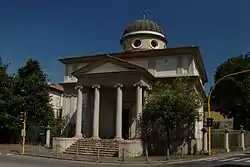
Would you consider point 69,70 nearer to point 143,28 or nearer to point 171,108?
point 143,28

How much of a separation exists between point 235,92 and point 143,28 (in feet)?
72.5

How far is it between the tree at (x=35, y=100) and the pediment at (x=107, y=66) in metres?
9.36

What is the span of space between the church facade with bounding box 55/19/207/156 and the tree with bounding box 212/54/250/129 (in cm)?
1595

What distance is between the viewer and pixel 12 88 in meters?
38.8

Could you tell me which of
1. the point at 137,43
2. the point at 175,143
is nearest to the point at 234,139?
the point at 175,143

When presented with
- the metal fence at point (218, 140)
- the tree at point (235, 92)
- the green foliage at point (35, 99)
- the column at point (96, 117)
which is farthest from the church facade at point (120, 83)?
the tree at point (235, 92)

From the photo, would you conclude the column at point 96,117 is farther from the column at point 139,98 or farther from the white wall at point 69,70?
the white wall at point 69,70

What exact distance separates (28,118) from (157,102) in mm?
17099

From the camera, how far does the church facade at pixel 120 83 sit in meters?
30.2

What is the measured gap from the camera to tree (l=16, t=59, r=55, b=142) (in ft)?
127

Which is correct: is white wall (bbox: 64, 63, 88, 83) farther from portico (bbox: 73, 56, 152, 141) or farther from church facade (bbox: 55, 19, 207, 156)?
portico (bbox: 73, 56, 152, 141)

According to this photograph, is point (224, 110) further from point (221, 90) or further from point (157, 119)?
point (157, 119)

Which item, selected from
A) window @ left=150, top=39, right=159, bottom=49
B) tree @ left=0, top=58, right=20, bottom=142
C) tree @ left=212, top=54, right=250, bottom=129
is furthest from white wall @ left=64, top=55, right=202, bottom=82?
tree @ left=212, top=54, right=250, bottom=129

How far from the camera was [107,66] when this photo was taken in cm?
3133
